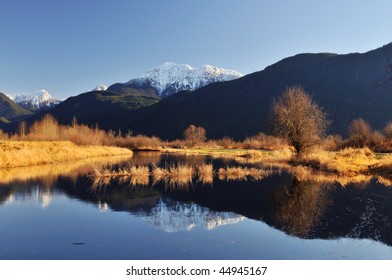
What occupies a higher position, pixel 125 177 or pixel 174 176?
pixel 125 177

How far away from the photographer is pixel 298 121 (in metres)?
44.1

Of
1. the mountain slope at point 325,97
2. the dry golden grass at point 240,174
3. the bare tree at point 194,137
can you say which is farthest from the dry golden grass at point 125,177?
the mountain slope at point 325,97

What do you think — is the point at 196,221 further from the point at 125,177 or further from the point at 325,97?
the point at 325,97

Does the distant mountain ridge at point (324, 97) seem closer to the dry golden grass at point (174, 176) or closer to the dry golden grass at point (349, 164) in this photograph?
the dry golden grass at point (349, 164)

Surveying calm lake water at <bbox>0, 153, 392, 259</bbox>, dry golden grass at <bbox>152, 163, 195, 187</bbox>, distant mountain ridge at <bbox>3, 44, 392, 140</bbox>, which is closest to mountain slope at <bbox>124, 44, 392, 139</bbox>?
distant mountain ridge at <bbox>3, 44, 392, 140</bbox>

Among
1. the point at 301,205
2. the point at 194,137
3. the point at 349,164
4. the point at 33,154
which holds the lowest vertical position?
the point at 301,205

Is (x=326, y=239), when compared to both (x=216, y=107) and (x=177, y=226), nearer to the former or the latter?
(x=177, y=226)

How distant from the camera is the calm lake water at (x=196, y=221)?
12531mm

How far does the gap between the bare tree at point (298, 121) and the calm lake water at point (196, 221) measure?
53.9 ft

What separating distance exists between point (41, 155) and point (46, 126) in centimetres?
5798

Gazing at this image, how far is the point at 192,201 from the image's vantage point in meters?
22.3

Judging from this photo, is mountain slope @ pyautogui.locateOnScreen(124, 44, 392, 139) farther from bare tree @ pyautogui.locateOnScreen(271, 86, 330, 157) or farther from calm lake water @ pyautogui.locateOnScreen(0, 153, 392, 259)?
calm lake water @ pyautogui.locateOnScreen(0, 153, 392, 259)

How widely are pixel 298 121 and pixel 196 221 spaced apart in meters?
30.3

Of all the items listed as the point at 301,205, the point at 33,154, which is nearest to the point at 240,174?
the point at 301,205
